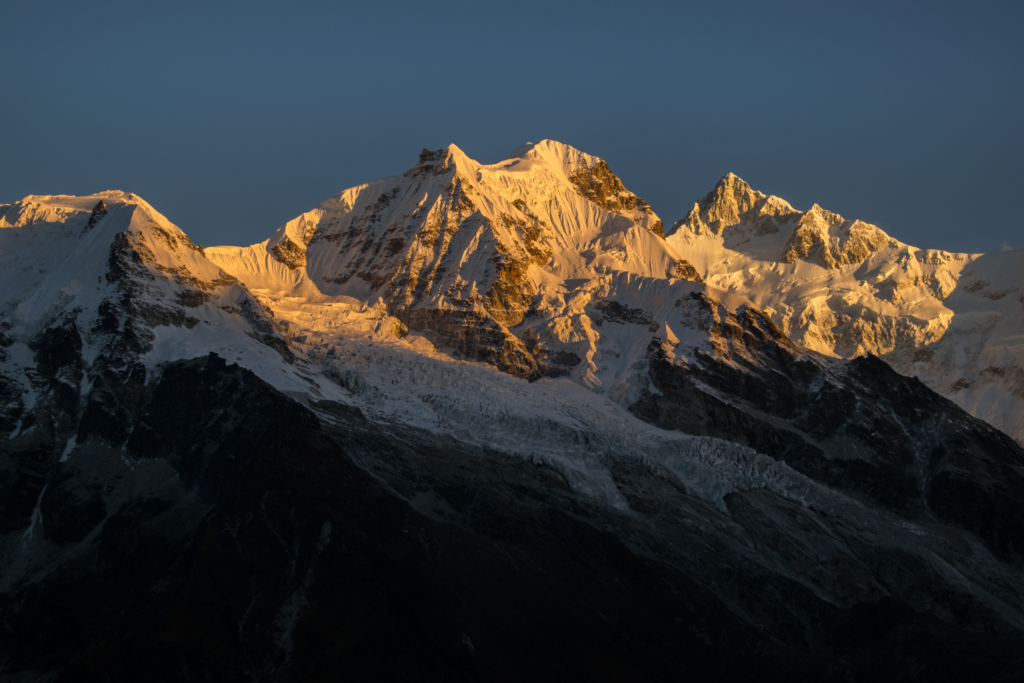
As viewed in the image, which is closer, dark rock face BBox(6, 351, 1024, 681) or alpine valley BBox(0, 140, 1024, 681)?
dark rock face BBox(6, 351, 1024, 681)

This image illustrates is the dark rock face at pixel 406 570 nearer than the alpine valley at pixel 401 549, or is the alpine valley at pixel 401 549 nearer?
the dark rock face at pixel 406 570

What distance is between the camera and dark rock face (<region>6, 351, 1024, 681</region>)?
398 ft

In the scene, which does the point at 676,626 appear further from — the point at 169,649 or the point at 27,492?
the point at 27,492

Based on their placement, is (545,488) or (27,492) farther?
(545,488)

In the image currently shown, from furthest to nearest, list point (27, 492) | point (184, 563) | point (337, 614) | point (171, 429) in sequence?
1. point (171, 429)
2. point (27, 492)
3. point (184, 563)
4. point (337, 614)

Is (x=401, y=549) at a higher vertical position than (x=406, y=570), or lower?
higher

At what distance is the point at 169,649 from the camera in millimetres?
113312

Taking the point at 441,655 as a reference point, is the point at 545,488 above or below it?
above

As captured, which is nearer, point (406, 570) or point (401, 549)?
point (406, 570)

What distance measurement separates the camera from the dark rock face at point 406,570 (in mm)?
121250

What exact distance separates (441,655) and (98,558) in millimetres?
54045

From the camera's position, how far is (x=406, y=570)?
134750mm

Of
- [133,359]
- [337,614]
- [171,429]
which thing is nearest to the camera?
[337,614]

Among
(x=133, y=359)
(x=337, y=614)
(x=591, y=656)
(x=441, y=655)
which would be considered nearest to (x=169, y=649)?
(x=337, y=614)
